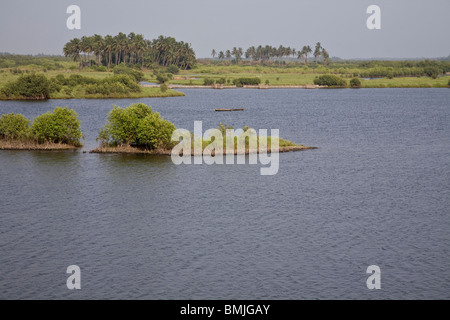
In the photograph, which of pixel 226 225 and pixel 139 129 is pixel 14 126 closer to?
pixel 139 129

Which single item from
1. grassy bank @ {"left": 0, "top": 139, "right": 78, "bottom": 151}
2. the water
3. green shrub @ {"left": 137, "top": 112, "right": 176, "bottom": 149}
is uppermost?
green shrub @ {"left": 137, "top": 112, "right": 176, "bottom": 149}

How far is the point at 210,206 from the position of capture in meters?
76.0

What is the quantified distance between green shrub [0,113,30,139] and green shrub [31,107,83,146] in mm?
1936

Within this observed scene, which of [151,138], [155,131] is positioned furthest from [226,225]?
[151,138]

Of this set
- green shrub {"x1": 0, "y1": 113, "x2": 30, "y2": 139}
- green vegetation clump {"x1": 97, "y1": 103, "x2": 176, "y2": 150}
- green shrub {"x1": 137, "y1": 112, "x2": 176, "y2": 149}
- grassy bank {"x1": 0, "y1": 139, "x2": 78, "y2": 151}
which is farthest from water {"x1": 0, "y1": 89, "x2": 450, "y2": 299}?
green shrub {"x1": 0, "y1": 113, "x2": 30, "y2": 139}

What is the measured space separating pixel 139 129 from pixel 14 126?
988 inches

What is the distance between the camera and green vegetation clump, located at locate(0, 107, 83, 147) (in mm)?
105000

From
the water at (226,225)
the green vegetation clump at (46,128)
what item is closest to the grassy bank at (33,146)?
the green vegetation clump at (46,128)

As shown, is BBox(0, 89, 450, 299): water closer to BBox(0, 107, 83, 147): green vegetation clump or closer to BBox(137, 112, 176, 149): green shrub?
BBox(137, 112, 176, 149): green shrub

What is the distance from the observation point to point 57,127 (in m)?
106

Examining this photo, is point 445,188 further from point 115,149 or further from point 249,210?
point 115,149

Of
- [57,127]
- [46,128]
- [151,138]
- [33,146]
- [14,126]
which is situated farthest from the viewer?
[14,126]

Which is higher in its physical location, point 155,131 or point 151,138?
point 155,131
